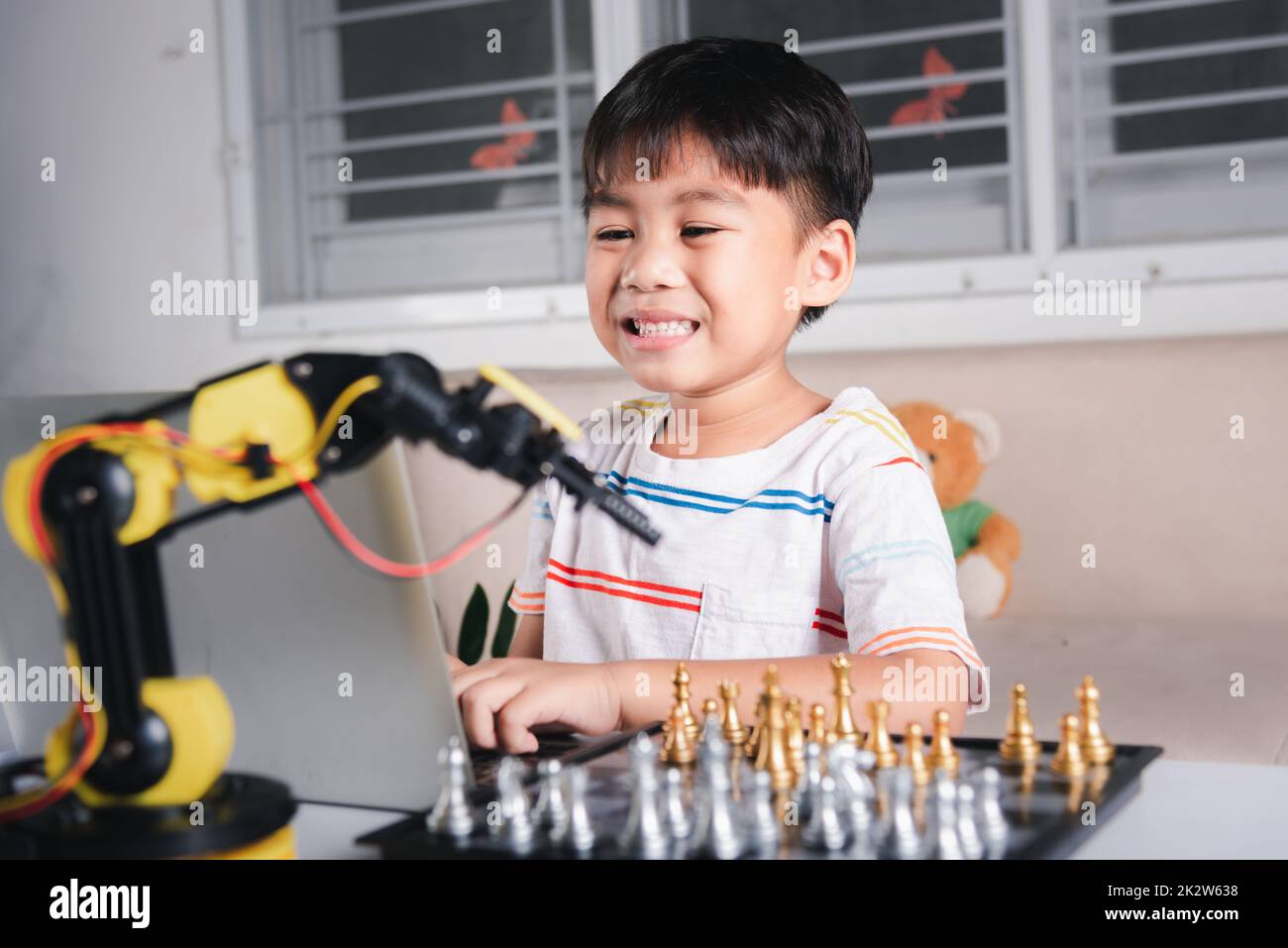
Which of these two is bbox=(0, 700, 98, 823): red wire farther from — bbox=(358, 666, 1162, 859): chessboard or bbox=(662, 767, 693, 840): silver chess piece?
bbox=(662, 767, 693, 840): silver chess piece

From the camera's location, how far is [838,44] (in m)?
2.64

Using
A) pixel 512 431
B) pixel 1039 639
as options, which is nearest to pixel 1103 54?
pixel 1039 639

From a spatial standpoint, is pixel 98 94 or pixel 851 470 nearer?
pixel 851 470

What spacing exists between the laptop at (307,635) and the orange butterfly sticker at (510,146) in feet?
8.64

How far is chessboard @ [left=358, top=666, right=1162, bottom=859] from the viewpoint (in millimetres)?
528

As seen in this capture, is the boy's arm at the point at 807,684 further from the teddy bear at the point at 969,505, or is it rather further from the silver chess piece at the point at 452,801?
the teddy bear at the point at 969,505

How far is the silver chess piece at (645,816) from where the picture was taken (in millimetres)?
524

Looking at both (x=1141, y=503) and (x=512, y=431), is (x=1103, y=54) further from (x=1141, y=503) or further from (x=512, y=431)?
(x=512, y=431)

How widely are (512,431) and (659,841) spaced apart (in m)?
0.18

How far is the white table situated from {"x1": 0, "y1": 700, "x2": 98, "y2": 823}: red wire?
0.10 metres

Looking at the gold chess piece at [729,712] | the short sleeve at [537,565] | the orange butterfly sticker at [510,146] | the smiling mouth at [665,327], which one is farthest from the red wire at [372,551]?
the orange butterfly sticker at [510,146]

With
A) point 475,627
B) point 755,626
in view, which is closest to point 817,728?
point 755,626
